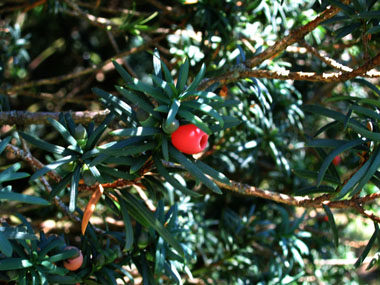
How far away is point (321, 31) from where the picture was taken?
1.77 metres

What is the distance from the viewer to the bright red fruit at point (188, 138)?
0.83m

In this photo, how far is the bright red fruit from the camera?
829 millimetres

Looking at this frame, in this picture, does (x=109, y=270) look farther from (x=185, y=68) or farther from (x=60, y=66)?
(x=60, y=66)

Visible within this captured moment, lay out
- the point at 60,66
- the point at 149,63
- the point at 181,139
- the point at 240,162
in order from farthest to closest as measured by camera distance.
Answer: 1. the point at 60,66
2. the point at 149,63
3. the point at 240,162
4. the point at 181,139

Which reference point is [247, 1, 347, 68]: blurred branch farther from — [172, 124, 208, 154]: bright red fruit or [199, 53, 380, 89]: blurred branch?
[172, 124, 208, 154]: bright red fruit

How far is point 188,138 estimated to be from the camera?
0.83 meters

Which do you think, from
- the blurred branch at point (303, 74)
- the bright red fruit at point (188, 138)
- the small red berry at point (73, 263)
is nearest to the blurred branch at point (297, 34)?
the blurred branch at point (303, 74)

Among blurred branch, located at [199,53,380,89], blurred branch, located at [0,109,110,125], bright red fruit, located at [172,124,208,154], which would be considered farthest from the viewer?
blurred branch, located at [0,109,110,125]

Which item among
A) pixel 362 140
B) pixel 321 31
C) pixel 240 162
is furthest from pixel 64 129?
pixel 321 31

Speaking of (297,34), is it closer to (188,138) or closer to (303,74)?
(303,74)

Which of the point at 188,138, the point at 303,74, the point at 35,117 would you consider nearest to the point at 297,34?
the point at 303,74

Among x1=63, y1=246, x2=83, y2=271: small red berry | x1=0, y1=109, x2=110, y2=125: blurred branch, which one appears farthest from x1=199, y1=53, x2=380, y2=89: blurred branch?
x1=63, y1=246, x2=83, y2=271: small red berry

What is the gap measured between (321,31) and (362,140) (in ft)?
3.08

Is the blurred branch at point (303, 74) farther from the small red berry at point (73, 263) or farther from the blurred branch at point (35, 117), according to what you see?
the small red berry at point (73, 263)
